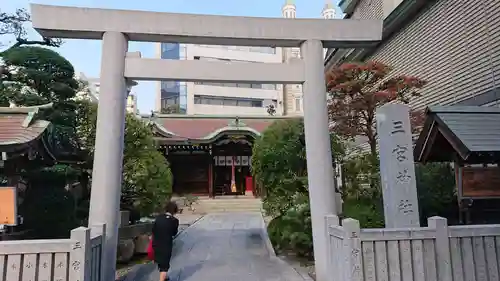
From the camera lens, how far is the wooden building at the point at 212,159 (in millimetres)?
23406

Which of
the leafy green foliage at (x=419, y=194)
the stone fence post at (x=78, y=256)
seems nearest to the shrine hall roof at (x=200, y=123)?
the leafy green foliage at (x=419, y=194)

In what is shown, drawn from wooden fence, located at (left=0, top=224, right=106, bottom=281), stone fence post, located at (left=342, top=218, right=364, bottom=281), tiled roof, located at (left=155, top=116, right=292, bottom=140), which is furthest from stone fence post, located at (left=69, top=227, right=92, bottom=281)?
tiled roof, located at (left=155, top=116, right=292, bottom=140)

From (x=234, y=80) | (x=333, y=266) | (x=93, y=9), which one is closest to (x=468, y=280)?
(x=333, y=266)

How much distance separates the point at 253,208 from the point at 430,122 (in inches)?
623

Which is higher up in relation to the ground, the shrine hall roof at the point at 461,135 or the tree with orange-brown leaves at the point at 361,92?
the tree with orange-brown leaves at the point at 361,92

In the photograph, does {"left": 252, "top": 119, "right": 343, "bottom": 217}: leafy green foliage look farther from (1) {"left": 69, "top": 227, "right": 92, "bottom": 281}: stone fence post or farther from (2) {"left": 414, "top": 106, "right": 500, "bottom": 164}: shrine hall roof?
(1) {"left": 69, "top": 227, "right": 92, "bottom": 281}: stone fence post

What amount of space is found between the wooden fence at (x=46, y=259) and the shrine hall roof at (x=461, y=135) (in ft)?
18.9

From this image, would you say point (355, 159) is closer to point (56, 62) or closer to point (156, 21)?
point (156, 21)

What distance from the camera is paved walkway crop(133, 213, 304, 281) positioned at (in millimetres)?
7408

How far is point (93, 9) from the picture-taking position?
640 cm

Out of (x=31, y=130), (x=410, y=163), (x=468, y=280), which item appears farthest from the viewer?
(x=31, y=130)

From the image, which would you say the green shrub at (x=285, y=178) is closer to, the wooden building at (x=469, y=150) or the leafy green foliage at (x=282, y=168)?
the leafy green foliage at (x=282, y=168)

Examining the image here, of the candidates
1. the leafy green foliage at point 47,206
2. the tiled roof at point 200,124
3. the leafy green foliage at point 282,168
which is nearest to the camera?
the leafy green foliage at point 47,206

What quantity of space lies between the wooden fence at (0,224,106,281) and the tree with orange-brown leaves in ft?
23.8
